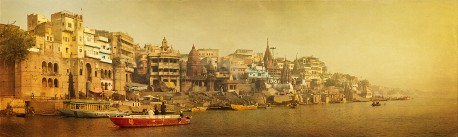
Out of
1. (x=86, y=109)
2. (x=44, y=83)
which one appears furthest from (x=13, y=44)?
(x=86, y=109)

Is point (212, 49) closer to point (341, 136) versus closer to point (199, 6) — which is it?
point (199, 6)

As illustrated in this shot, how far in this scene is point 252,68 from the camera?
73.9ft

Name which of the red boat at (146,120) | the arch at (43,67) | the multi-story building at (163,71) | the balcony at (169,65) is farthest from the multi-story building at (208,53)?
the arch at (43,67)

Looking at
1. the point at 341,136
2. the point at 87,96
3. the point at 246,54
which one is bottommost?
the point at 341,136

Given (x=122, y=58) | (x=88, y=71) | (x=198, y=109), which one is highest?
(x=122, y=58)

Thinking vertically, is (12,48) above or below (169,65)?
above

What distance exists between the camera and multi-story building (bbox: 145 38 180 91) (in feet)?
66.0

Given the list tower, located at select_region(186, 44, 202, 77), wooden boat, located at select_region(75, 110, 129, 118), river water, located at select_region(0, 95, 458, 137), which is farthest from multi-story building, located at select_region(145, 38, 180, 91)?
river water, located at select_region(0, 95, 458, 137)

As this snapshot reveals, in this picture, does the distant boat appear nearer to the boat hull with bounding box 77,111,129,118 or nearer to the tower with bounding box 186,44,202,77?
the boat hull with bounding box 77,111,129,118

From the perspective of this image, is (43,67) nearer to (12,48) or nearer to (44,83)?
(44,83)

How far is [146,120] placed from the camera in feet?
45.3

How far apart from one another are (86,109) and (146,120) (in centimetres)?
384

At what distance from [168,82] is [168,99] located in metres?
0.78

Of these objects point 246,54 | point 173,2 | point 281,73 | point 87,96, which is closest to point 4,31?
point 87,96
